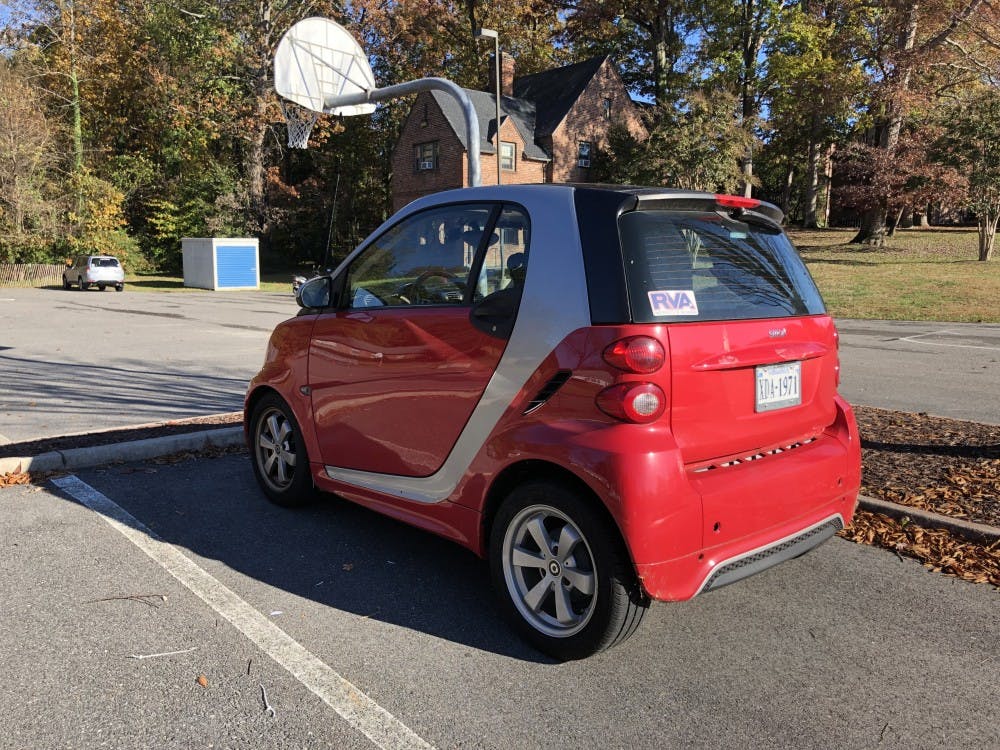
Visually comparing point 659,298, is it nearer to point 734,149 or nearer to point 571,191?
point 571,191

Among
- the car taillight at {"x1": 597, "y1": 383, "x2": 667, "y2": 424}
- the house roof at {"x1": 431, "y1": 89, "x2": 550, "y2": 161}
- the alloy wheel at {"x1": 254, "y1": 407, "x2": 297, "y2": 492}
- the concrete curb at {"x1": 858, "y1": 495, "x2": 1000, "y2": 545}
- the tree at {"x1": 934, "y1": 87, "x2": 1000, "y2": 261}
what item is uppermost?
the house roof at {"x1": 431, "y1": 89, "x2": 550, "y2": 161}

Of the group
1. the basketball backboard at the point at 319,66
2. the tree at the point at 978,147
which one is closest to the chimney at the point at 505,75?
the tree at the point at 978,147

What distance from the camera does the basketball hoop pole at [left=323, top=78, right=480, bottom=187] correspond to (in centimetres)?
888

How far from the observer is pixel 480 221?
361 centimetres

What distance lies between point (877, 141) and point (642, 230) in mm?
39111

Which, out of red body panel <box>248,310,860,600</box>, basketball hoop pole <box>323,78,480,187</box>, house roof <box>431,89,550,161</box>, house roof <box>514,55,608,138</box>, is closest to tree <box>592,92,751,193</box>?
house roof <box>431,89,550,161</box>

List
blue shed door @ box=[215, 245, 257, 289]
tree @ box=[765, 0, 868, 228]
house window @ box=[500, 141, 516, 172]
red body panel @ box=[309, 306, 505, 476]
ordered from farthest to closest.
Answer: house window @ box=[500, 141, 516, 172] → blue shed door @ box=[215, 245, 257, 289] → tree @ box=[765, 0, 868, 228] → red body panel @ box=[309, 306, 505, 476]

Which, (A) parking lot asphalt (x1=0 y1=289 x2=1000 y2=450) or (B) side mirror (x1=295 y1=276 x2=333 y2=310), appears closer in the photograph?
(B) side mirror (x1=295 y1=276 x2=333 y2=310)

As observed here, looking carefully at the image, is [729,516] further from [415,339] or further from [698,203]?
[415,339]

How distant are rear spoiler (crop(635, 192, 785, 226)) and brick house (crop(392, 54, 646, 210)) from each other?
115ft

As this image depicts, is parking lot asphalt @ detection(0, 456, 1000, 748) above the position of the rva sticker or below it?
below

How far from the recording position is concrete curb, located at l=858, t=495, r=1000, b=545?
13.7 ft

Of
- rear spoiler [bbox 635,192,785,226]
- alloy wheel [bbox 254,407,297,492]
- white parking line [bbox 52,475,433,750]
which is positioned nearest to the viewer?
white parking line [bbox 52,475,433,750]

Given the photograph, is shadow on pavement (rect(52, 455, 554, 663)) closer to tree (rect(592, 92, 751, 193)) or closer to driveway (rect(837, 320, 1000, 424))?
driveway (rect(837, 320, 1000, 424))
